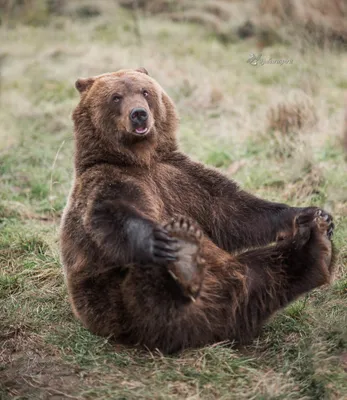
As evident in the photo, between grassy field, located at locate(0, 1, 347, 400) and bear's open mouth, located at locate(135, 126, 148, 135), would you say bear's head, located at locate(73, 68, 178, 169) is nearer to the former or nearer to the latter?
bear's open mouth, located at locate(135, 126, 148, 135)

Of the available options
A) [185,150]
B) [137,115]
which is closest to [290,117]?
[185,150]

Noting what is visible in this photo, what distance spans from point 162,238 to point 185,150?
4778 mm

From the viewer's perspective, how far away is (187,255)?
4.14 metres

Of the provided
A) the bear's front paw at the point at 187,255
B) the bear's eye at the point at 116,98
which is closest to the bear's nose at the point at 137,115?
the bear's eye at the point at 116,98

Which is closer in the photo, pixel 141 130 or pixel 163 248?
pixel 163 248

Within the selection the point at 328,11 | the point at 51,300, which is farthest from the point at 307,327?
the point at 328,11

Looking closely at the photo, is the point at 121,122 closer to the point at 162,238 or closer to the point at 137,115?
the point at 137,115

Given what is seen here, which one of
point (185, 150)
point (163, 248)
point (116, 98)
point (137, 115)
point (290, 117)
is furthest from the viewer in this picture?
point (290, 117)

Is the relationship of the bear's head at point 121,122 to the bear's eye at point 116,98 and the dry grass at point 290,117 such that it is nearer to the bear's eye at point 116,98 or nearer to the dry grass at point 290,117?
the bear's eye at point 116,98

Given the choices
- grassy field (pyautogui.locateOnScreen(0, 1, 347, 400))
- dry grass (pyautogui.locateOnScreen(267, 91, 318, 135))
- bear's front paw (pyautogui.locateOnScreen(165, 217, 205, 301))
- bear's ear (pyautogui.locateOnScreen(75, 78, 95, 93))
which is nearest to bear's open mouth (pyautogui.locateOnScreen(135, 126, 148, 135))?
bear's ear (pyautogui.locateOnScreen(75, 78, 95, 93))

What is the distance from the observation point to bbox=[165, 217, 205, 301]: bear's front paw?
13.6ft

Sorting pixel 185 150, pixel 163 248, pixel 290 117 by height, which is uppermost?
pixel 290 117

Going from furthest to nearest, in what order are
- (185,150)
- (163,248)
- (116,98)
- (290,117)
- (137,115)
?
(290,117) → (185,150) → (116,98) → (137,115) → (163,248)

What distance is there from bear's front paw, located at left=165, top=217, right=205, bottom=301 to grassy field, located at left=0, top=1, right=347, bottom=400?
53cm
